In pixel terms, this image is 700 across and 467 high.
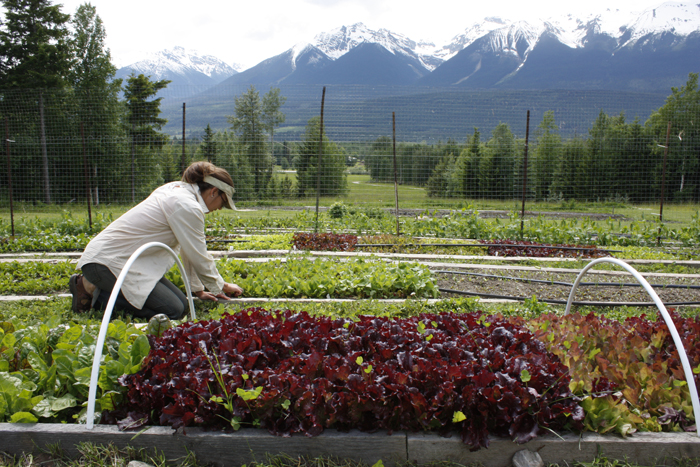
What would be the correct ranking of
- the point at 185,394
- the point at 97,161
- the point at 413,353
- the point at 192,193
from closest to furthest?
the point at 185,394 < the point at 413,353 < the point at 192,193 < the point at 97,161

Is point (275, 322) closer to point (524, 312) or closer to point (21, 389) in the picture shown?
point (21, 389)

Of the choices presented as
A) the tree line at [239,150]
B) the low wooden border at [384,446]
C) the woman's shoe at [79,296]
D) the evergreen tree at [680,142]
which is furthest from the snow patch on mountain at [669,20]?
the woman's shoe at [79,296]

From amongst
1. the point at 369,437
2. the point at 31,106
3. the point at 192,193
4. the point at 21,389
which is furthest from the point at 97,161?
the point at 369,437

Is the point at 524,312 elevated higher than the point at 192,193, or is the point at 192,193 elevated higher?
the point at 192,193

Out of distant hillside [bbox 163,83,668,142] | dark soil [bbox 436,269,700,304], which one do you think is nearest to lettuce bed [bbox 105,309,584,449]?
dark soil [bbox 436,269,700,304]

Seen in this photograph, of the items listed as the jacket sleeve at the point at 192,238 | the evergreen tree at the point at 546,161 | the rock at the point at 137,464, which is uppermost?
the evergreen tree at the point at 546,161

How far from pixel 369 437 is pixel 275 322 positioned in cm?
106

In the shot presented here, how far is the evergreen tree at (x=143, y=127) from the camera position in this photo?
12.8m

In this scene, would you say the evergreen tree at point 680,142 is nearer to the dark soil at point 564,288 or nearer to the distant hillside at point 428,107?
the distant hillside at point 428,107

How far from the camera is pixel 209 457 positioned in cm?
190

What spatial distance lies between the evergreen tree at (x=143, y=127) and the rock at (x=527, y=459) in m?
10.2

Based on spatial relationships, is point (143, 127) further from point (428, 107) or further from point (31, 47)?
point (428, 107)

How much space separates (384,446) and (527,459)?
0.66 m

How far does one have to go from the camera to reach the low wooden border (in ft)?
6.16
